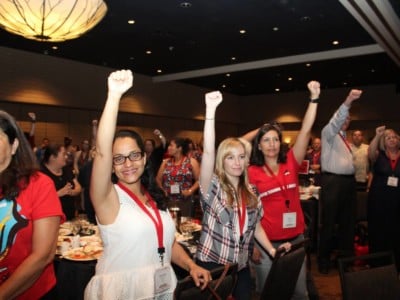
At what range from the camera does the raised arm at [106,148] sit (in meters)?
1.46

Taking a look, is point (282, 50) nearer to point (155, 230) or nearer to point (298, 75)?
point (298, 75)

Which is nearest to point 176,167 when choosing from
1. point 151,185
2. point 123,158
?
point 151,185

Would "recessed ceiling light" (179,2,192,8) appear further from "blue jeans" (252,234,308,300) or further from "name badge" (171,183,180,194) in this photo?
"blue jeans" (252,234,308,300)

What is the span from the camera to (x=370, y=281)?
1788mm

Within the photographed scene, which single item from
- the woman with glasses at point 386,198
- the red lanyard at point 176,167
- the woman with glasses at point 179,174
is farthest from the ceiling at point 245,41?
the red lanyard at point 176,167

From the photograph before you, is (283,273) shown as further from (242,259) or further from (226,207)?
(226,207)

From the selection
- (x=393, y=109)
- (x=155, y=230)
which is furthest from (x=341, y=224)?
(x=393, y=109)

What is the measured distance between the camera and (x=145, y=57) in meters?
9.16

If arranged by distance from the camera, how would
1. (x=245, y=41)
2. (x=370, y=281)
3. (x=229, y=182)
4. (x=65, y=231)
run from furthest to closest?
(x=245, y=41) < (x=65, y=231) < (x=229, y=182) < (x=370, y=281)

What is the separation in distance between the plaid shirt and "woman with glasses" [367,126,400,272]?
8.57ft

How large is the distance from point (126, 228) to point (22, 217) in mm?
394

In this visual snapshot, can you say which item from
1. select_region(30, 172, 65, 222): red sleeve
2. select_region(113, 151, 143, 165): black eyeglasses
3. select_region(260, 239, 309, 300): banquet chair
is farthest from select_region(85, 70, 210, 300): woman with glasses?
select_region(260, 239, 309, 300): banquet chair

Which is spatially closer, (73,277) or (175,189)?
(73,277)

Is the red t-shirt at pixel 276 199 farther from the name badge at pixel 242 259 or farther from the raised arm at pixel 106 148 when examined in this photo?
the raised arm at pixel 106 148
